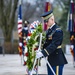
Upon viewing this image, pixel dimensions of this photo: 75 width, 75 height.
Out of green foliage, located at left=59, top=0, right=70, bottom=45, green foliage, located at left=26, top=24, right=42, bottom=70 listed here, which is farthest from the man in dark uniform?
green foliage, located at left=59, top=0, right=70, bottom=45

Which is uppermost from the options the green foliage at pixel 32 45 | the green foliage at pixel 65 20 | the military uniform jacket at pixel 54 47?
the military uniform jacket at pixel 54 47

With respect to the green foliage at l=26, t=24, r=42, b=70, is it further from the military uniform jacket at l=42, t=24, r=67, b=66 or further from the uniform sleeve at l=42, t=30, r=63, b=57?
the uniform sleeve at l=42, t=30, r=63, b=57

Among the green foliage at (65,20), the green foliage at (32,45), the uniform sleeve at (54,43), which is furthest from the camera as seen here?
the green foliage at (65,20)

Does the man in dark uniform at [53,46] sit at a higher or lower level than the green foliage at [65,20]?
higher

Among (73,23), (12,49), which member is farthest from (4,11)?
(73,23)

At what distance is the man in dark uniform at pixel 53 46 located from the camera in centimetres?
652

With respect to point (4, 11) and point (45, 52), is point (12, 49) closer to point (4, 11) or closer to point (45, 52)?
point (4, 11)

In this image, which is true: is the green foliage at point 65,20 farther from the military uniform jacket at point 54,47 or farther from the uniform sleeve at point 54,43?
the uniform sleeve at point 54,43

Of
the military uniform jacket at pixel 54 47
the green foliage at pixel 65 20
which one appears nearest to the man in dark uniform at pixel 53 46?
the military uniform jacket at pixel 54 47

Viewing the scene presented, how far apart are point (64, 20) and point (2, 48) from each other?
11445 millimetres

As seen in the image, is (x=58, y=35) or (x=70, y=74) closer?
(x=58, y=35)

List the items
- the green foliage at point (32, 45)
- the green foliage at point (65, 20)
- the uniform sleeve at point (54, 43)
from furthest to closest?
the green foliage at point (65, 20) → the green foliage at point (32, 45) → the uniform sleeve at point (54, 43)

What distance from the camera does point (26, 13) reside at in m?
50.1

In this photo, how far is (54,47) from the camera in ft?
21.3
